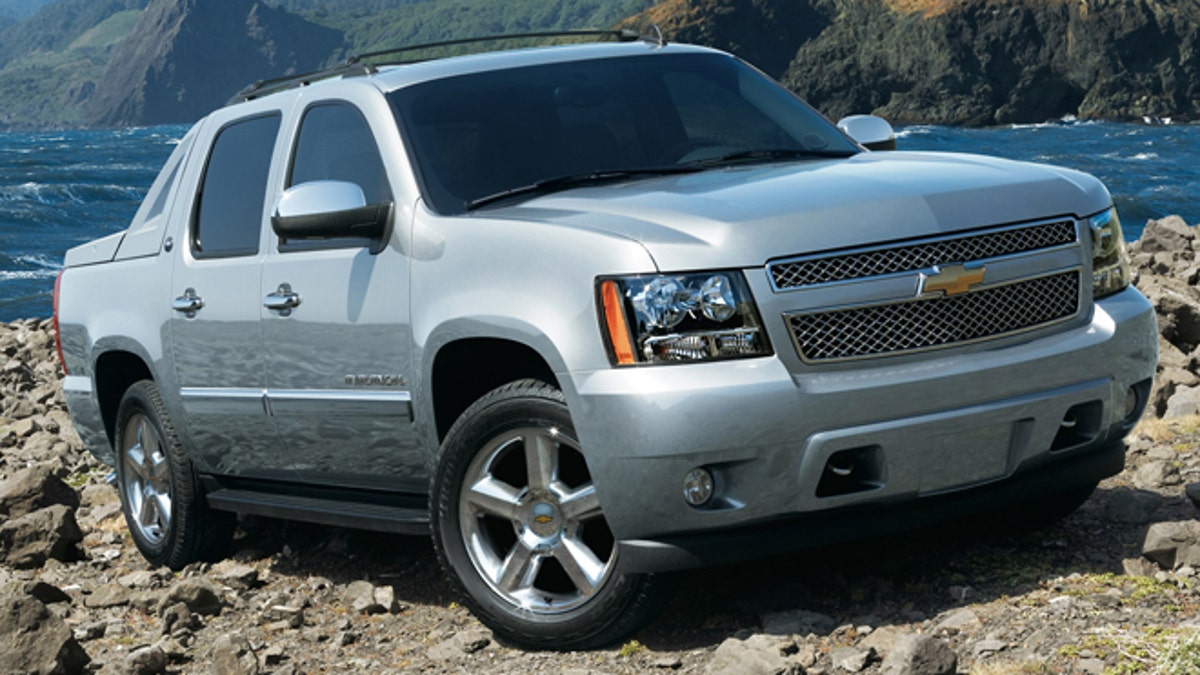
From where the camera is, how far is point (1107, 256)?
4.71 m

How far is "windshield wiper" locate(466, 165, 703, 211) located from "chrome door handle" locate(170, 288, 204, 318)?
153 centimetres

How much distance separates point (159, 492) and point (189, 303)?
1084mm

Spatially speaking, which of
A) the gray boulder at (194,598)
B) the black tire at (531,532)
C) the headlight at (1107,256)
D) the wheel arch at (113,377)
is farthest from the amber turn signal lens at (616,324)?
the wheel arch at (113,377)

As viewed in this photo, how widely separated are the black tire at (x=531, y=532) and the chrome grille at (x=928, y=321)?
70 centimetres

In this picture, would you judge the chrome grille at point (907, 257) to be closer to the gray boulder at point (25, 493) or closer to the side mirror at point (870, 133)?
the side mirror at point (870, 133)

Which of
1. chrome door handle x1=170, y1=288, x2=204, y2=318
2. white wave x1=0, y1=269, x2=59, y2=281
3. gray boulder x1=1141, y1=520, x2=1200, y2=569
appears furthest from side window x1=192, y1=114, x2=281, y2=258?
white wave x1=0, y1=269, x2=59, y2=281

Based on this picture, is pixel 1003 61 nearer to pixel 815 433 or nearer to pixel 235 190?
pixel 235 190

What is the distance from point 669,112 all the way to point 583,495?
1761 mm

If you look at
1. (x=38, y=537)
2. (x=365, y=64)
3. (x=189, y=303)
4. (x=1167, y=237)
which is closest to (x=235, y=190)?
(x=189, y=303)

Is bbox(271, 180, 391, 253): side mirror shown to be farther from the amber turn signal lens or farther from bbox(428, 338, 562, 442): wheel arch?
the amber turn signal lens

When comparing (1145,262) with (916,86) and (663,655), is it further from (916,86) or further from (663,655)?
(916,86)

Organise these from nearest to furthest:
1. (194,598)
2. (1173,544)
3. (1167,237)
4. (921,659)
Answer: (921,659) < (1173,544) < (194,598) < (1167,237)

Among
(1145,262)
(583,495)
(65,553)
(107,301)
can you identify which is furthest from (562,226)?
(1145,262)

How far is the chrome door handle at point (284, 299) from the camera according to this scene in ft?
17.6
